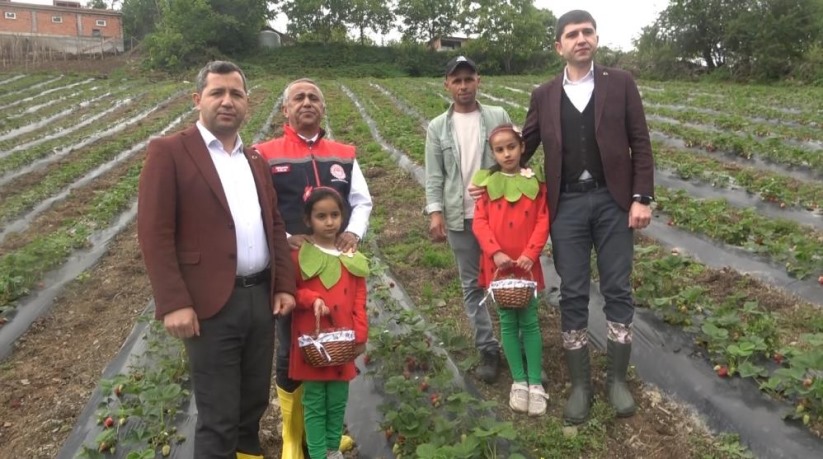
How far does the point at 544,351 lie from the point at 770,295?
1887mm

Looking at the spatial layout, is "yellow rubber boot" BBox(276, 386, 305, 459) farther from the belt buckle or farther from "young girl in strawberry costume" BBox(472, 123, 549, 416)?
"young girl in strawberry costume" BBox(472, 123, 549, 416)

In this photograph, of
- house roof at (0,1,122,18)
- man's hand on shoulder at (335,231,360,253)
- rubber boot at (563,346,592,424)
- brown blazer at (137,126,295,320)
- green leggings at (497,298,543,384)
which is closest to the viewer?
brown blazer at (137,126,295,320)

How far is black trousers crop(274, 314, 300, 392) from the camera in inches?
122

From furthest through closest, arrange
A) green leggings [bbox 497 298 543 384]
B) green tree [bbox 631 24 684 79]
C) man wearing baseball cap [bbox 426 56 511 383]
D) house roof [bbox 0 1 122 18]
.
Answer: house roof [bbox 0 1 122 18]
green tree [bbox 631 24 684 79]
man wearing baseball cap [bbox 426 56 511 383]
green leggings [bbox 497 298 543 384]

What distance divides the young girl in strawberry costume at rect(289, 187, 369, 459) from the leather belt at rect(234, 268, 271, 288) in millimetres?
195

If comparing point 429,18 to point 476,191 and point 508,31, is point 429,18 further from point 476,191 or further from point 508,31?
point 476,191

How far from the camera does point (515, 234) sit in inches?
134

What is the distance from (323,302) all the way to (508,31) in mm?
47423

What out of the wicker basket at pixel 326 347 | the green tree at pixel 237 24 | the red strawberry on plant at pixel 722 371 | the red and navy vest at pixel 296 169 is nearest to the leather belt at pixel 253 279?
the wicker basket at pixel 326 347

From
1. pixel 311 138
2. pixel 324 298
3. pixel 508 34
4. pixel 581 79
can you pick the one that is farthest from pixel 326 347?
pixel 508 34

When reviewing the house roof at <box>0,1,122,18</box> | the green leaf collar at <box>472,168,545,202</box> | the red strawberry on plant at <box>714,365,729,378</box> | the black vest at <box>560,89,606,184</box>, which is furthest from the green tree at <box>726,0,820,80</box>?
the house roof at <box>0,1,122,18</box>

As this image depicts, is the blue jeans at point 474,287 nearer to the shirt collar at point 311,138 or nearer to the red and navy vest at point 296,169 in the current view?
the red and navy vest at point 296,169

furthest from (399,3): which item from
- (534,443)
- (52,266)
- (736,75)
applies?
(534,443)

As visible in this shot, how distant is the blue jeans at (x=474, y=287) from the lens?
3836 mm
